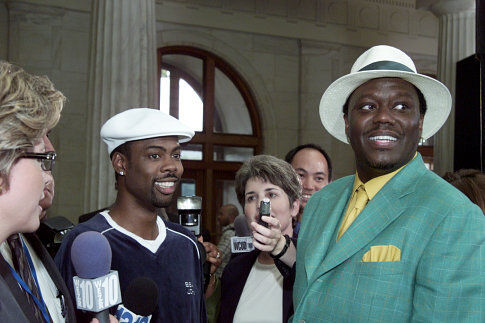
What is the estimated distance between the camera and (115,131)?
7.48 feet

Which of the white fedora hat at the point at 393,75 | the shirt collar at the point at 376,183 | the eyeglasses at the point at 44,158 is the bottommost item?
the shirt collar at the point at 376,183

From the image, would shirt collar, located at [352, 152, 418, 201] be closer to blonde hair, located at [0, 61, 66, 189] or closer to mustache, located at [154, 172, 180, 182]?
mustache, located at [154, 172, 180, 182]

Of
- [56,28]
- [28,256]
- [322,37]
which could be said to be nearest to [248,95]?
[322,37]

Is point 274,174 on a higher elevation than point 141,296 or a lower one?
higher

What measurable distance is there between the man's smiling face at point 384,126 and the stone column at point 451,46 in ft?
24.9

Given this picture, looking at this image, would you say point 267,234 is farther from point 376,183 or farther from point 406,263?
point 406,263

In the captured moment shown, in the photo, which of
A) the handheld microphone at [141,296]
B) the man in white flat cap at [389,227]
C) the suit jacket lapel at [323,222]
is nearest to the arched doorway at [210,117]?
the suit jacket lapel at [323,222]

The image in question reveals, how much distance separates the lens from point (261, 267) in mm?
2637

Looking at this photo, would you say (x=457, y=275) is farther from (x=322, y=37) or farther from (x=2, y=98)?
(x=322, y=37)

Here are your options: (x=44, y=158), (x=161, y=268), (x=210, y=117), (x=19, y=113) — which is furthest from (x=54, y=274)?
(x=210, y=117)

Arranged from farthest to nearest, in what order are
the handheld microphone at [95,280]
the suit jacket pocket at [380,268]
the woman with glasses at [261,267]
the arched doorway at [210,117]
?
the arched doorway at [210,117] → the woman with glasses at [261,267] → the suit jacket pocket at [380,268] → the handheld microphone at [95,280]

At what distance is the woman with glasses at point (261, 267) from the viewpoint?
249 centimetres

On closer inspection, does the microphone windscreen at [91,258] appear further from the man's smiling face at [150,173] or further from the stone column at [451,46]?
the stone column at [451,46]

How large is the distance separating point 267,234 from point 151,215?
0.56 meters
